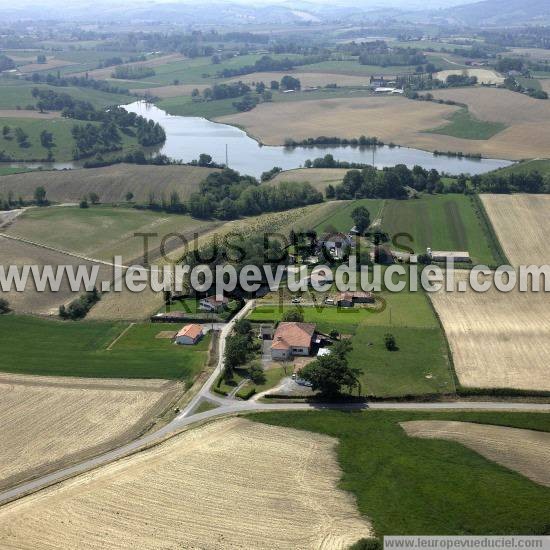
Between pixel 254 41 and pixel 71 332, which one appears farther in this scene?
pixel 254 41

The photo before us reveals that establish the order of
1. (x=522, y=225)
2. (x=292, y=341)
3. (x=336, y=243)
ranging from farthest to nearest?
(x=522, y=225) → (x=336, y=243) → (x=292, y=341)

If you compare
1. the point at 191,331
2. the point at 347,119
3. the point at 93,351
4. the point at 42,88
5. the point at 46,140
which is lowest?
the point at 93,351

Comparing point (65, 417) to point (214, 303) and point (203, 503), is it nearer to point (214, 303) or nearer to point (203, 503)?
point (203, 503)

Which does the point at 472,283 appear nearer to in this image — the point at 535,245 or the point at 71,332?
the point at 535,245

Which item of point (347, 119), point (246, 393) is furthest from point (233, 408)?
point (347, 119)

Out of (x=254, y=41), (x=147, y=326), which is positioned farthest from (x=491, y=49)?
(x=147, y=326)

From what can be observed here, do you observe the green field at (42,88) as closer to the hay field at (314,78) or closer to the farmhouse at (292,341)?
the hay field at (314,78)

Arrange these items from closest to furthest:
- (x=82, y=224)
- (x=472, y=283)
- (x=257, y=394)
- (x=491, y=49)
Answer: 1. (x=257, y=394)
2. (x=472, y=283)
3. (x=82, y=224)
4. (x=491, y=49)

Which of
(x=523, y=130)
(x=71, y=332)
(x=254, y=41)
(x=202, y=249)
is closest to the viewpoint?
(x=71, y=332)
